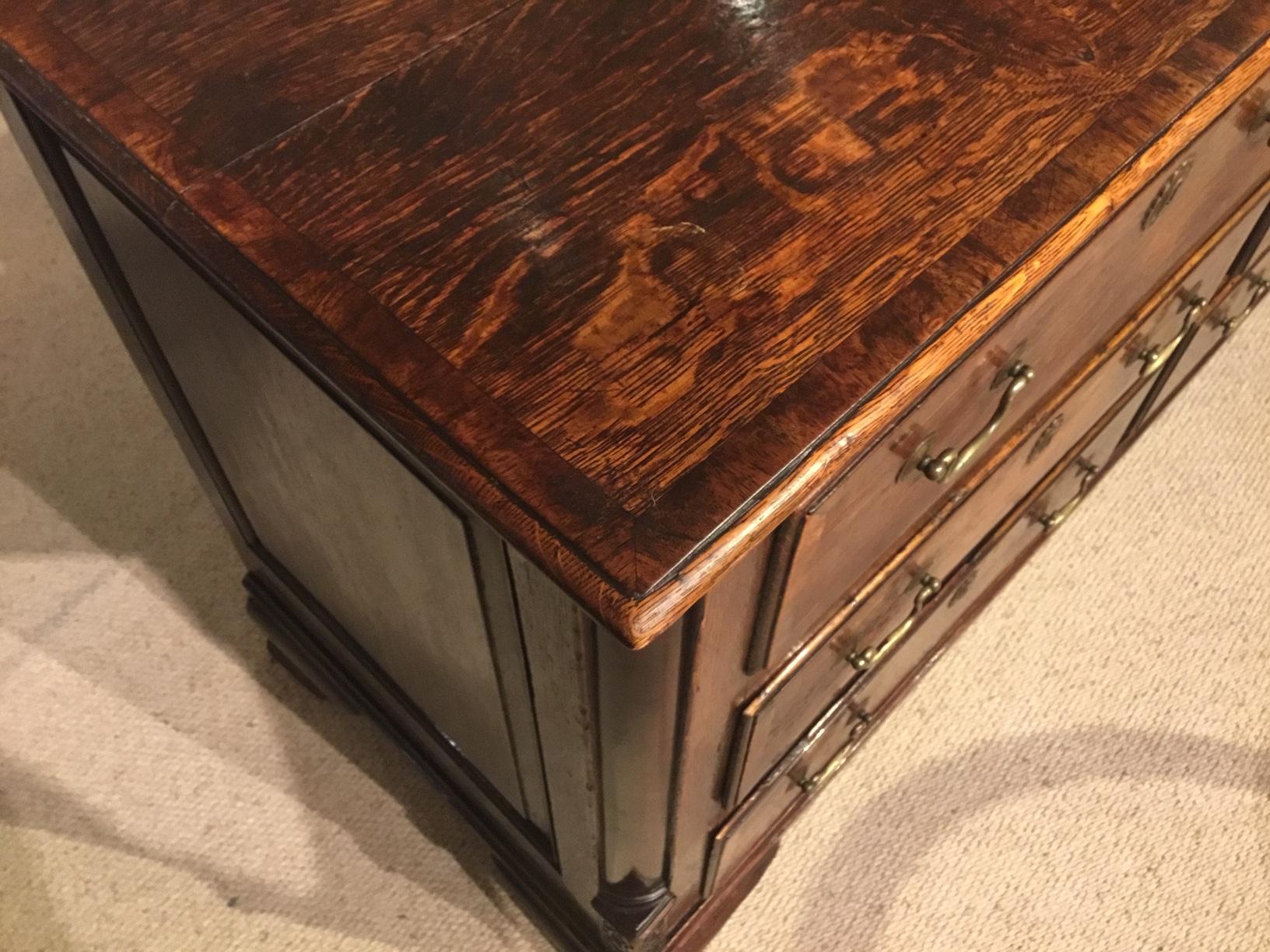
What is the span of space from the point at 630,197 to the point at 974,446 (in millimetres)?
260

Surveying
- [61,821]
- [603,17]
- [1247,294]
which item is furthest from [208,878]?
[1247,294]

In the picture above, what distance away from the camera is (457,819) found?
1.13 metres

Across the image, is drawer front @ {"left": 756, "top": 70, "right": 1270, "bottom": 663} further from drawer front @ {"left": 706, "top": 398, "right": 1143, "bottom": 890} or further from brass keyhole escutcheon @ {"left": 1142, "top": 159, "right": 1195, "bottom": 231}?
drawer front @ {"left": 706, "top": 398, "right": 1143, "bottom": 890}

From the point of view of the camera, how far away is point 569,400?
46cm

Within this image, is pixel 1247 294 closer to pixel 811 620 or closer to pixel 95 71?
pixel 811 620

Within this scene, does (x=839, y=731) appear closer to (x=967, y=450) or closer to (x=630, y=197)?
(x=967, y=450)

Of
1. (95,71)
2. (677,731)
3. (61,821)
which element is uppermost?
(95,71)

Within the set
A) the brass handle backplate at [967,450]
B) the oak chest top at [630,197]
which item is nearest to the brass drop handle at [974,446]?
the brass handle backplate at [967,450]

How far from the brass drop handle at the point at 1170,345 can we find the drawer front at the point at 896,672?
0.08 metres

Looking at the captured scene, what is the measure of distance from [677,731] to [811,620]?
0.42 ft

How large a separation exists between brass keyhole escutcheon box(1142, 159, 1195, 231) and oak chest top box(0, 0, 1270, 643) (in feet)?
0.20

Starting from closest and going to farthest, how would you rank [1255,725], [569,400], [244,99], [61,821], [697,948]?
[569,400]
[244,99]
[697,948]
[61,821]
[1255,725]

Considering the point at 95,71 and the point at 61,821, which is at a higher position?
the point at 95,71

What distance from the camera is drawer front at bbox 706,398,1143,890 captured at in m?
0.86
